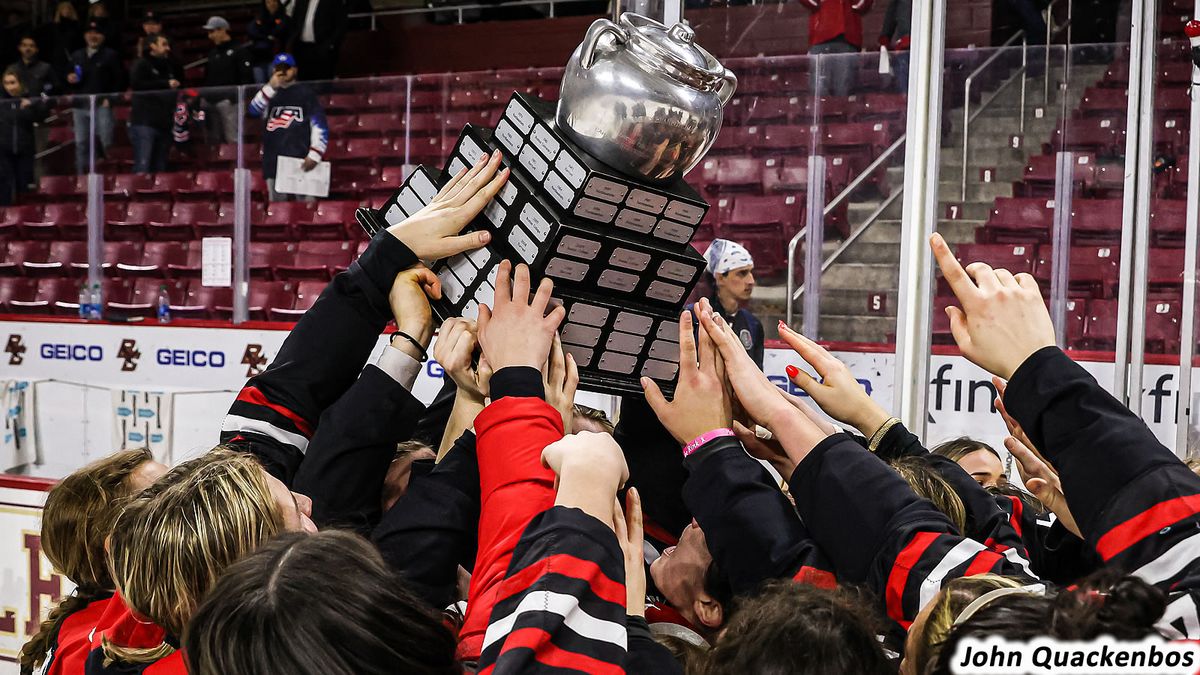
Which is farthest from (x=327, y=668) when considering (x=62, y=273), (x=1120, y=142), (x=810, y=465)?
(x=62, y=273)

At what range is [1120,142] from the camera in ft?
12.9

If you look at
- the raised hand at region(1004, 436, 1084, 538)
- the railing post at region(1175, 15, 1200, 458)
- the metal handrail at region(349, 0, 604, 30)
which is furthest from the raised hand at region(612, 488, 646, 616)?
the metal handrail at region(349, 0, 604, 30)

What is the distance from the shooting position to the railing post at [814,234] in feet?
13.3

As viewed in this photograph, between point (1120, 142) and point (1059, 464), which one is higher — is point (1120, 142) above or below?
above

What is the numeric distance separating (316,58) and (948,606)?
351 inches

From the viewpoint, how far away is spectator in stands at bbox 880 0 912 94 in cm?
310

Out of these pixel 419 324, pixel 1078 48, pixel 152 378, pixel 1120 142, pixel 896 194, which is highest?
pixel 1078 48

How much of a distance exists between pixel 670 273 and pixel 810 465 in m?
0.53

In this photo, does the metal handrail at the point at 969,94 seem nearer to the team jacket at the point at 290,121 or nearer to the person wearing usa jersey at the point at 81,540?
the person wearing usa jersey at the point at 81,540

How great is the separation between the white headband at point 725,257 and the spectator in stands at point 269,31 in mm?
6410

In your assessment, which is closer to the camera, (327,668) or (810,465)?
(327,668)

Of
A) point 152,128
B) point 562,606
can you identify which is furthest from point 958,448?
point 152,128

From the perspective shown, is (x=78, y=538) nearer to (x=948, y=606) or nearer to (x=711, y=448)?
(x=711, y=448)

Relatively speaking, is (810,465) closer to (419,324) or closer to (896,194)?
(419,324)
